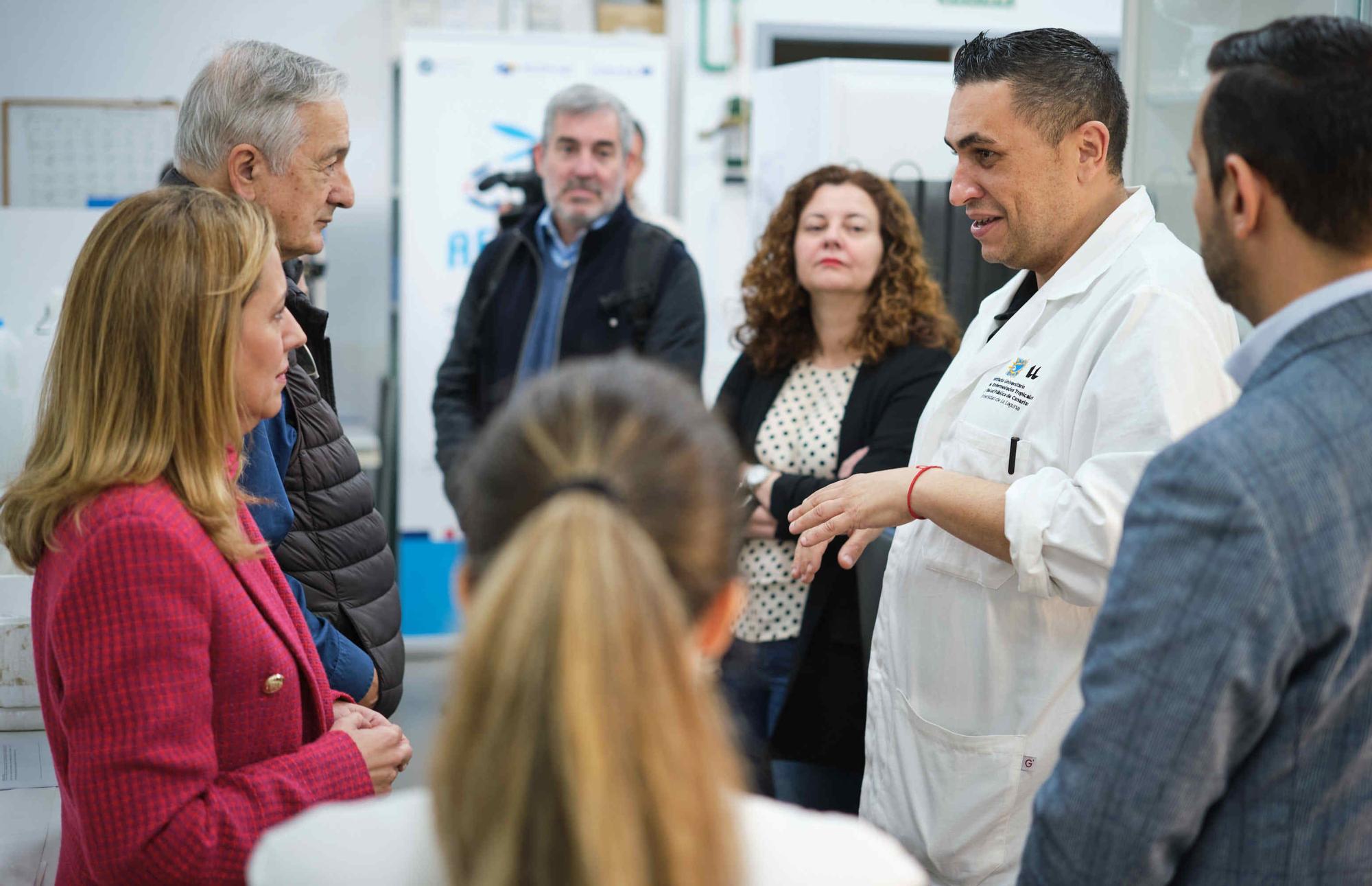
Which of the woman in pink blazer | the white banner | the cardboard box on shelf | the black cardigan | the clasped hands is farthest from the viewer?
the cardboard box on shelf

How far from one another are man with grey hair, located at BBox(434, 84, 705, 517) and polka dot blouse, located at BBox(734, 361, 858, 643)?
44cm

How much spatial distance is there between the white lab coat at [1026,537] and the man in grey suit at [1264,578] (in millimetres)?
394

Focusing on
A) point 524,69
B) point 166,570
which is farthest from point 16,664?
point 524,69

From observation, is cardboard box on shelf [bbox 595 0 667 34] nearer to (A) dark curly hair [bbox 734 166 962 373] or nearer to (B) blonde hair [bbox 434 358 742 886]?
(A) dark curly hair [bbox 734 166 962 373]

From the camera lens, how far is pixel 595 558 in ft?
2.14

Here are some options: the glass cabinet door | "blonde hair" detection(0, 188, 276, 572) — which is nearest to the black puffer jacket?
"blonde hair" detection(0, 188, 276, 572)

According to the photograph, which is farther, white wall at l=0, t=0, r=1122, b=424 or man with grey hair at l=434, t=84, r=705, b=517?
white wall at l=0, t=0, r=1122, b=424

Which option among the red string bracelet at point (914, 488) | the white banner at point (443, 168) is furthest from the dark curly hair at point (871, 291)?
the white banner at point (443, 168)

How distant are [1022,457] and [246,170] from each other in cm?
112

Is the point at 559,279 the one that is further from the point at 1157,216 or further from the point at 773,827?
the point at 773,827

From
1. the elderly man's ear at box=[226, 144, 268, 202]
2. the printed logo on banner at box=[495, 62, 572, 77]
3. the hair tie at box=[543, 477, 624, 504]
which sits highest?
the printed logo on banner at box=[495, 62, 572, 77]

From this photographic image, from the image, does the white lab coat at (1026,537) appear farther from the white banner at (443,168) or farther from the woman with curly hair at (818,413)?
the white banner at (443,168)

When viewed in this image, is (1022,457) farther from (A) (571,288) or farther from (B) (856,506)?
(A) (571,288)

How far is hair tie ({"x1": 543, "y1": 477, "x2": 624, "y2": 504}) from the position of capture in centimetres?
69
